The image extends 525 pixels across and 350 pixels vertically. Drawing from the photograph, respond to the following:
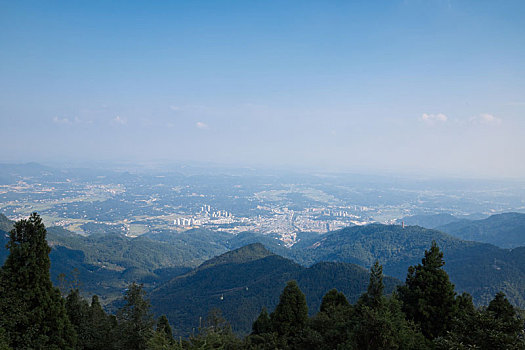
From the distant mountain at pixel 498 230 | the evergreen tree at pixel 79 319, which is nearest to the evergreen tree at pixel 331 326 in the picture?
the evergreen tree at pixel 79 319

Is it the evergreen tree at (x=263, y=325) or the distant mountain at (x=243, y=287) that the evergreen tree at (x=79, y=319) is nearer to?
the evergreen tree at (x=263, y=325)

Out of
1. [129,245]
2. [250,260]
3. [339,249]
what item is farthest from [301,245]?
[129,245]

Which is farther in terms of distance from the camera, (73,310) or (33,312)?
(73,310)

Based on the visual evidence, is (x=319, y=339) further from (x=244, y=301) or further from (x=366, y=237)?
(x=366, y=237)

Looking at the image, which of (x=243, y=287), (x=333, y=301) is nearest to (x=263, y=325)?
(x=333, y=301)

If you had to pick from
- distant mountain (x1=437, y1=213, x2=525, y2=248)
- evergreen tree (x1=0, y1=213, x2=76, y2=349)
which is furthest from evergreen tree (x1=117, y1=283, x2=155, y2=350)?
distant mountain (x1=437, y1=213, x2=525, y2=248)

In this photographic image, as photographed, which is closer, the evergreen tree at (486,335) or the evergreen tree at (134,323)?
the evergreen tree at (486,335)
